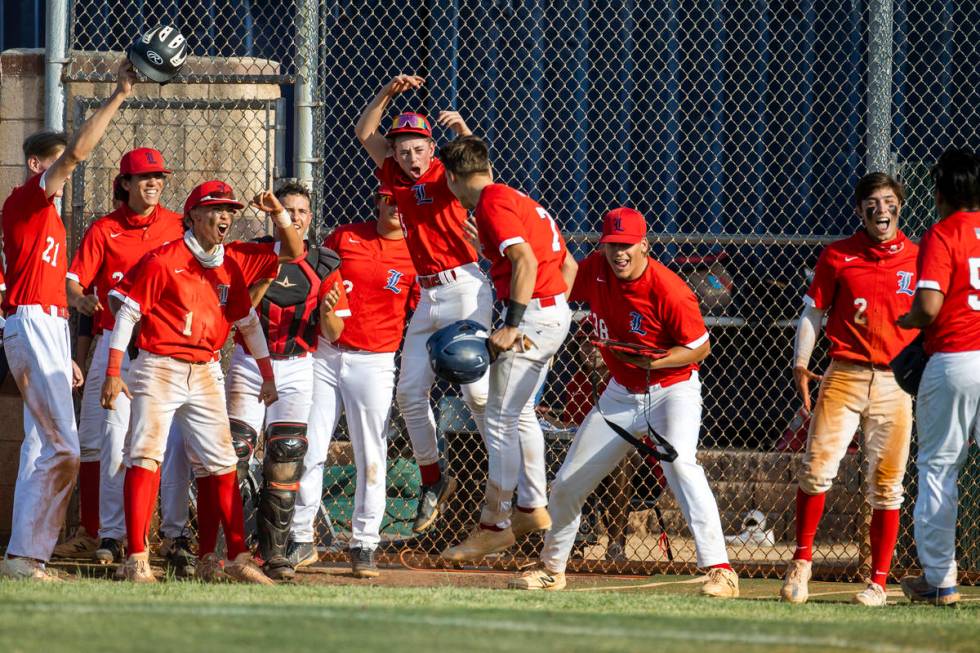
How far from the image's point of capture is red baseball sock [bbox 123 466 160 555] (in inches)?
252

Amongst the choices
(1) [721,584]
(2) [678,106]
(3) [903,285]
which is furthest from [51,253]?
(2) [678,106]

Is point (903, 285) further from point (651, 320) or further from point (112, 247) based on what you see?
point (112, 247)

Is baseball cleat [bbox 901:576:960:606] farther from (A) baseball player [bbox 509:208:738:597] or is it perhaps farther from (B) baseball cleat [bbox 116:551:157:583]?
(B) baseball cleat [bbox 116:551:157:583]

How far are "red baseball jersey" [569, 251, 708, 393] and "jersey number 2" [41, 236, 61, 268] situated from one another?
2.66 meters

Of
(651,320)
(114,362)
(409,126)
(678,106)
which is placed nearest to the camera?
(114,362)

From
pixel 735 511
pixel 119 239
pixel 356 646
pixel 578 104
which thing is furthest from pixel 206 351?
pixel 578 104

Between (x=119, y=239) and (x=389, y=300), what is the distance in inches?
58.3

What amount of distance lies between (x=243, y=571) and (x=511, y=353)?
1619 mm

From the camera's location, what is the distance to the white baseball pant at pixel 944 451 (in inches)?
238

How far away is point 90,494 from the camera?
7.57 metres

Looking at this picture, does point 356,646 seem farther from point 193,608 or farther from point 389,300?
point 389,300

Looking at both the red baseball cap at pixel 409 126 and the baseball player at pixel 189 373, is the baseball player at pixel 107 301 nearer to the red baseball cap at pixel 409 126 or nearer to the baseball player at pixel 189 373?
the baseball player at pixel 189 373

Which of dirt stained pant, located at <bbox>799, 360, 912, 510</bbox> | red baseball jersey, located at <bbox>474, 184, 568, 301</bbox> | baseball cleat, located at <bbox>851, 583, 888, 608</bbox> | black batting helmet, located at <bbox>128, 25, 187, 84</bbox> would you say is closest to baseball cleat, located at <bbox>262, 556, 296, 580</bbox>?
red baseball jersey, located at <bbox>474, 184, 568, 301</bbox>

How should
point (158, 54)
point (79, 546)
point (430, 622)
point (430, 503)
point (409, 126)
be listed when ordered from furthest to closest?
point (79, 546) → point (430, 503) → point (409, 126) → point (158, 54) → point (430, 622)
